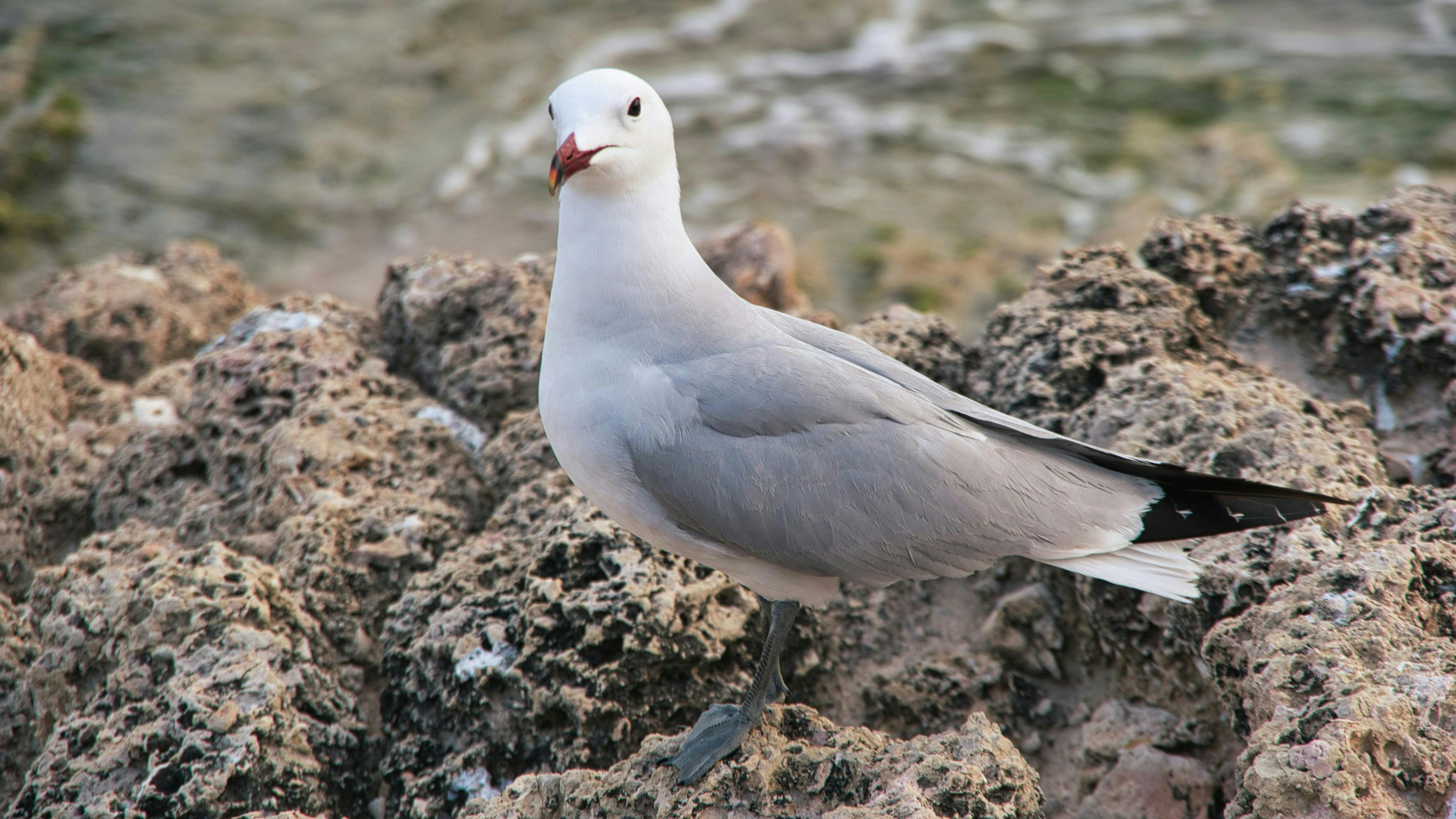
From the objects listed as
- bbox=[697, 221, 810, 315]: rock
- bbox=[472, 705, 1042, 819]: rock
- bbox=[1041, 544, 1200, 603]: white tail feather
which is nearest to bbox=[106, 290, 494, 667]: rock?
bbox=[472, 705, 1042, 819]: rock

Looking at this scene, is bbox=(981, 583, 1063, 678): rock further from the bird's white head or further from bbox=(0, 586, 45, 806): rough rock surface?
bbox=(0, 586, 45, 806): rough rock surface

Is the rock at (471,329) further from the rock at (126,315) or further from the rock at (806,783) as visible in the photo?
the rock at (806,783)

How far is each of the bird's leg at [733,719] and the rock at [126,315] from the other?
12.6 feet

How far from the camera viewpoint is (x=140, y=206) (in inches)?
407

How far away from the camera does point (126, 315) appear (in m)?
5.50

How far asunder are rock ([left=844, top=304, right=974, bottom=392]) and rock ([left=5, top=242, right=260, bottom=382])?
354cm

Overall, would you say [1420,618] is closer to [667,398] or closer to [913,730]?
[913,730]

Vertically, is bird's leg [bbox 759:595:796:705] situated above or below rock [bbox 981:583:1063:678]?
above

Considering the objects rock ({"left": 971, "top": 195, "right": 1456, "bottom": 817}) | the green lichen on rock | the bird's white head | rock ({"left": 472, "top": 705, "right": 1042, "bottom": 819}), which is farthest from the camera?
the green lichen on rock

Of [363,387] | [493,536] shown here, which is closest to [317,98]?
[363,387]

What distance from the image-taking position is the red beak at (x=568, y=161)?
2791mm

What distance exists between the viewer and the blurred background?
32.1ft

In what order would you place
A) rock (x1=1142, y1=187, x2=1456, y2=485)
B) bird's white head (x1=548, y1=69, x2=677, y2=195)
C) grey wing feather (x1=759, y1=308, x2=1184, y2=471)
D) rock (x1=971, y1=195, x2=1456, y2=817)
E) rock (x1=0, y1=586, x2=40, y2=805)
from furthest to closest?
rock (x1=1142, y1=187, x2=1456, y2=485) < rock (x1=0, y1=586, x2=40, y2=805) < grey wing feather (x1=759, y1=308, x2=1184, y2=471) < bird's white head (x1=548, y1=69, x2=677, y2=195) < rock (x1=971, y1=195, x2=1456, y2=817)

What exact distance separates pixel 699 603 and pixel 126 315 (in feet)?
12.6
